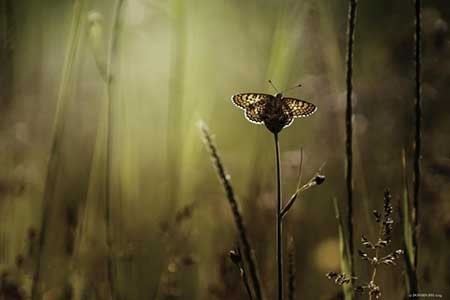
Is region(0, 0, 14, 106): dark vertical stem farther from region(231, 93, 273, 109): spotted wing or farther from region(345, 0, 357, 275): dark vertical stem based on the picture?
region(345, 0, 357, 275): dark vertical stem

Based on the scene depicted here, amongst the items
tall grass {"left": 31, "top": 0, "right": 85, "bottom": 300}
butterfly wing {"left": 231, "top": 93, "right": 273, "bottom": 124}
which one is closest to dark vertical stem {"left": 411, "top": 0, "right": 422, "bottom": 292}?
butterfly wing {"left": 231, "top": 93, "right": 273, "bottom": 124}

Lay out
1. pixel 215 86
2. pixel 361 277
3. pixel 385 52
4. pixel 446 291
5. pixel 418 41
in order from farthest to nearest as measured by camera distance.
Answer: pixel 215 86, pixel 385 52, pixel 361 277, pixel 446 291, pixel 418 41

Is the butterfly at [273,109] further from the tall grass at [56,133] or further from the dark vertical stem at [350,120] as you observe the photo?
the tall grass at [56,133]

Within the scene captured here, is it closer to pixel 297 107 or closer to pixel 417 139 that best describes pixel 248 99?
pixel 297 107

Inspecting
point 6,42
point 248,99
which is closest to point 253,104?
point 248,99

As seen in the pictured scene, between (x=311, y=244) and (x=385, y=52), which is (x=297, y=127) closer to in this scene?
(x=385, y=52)

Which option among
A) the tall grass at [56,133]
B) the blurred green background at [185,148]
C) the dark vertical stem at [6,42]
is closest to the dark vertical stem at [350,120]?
the blurred green background at [185,148]

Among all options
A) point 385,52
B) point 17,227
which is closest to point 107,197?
point 17,227
